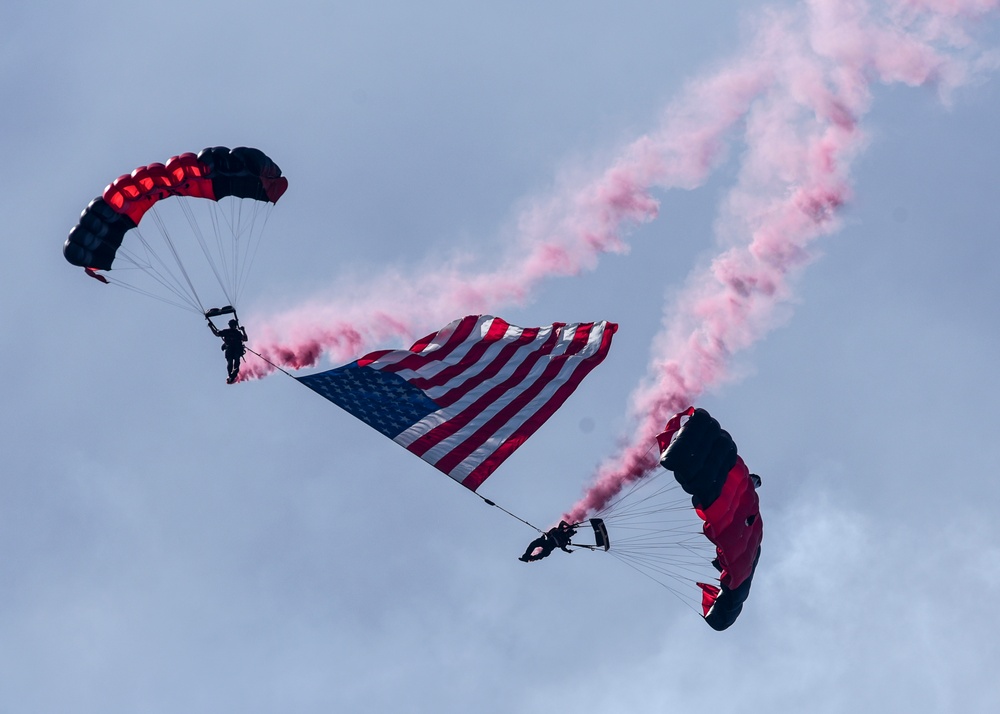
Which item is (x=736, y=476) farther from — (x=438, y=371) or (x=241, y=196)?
(x=241, y=196)

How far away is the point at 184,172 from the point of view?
1406 inches

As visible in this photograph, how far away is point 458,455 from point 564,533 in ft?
9.49

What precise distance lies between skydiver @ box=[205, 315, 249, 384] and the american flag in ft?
11.2

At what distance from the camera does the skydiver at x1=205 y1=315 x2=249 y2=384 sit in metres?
36.3

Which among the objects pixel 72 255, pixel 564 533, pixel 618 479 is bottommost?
pixel 564 533

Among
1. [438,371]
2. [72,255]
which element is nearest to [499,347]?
[438,371]

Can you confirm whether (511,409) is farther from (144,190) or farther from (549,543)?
(144,190)

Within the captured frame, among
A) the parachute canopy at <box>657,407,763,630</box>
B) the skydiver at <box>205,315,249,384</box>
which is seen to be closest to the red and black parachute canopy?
the skydiver at <box>205,315,249,384</box>

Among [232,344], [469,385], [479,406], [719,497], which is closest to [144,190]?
[232,344]

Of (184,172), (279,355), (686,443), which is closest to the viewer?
(686,443)

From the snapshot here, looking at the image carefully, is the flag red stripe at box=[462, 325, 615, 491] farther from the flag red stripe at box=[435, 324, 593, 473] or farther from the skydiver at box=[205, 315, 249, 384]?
the skydiver at box=[205, 315, 249, 384]

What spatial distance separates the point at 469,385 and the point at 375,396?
83.5 inches

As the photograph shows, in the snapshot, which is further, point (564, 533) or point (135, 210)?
point (135, 210)

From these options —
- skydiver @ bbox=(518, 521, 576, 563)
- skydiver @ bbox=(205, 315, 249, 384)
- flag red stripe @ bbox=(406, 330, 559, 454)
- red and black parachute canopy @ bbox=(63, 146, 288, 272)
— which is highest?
red and black parachute canopy @ bbox=(63, 146, 288, 272)
